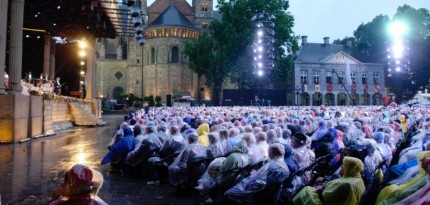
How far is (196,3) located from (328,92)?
2619 centimetres

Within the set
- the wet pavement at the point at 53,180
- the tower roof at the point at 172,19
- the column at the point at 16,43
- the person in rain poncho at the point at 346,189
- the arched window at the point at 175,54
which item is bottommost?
the wet pavement at the point at 53,180

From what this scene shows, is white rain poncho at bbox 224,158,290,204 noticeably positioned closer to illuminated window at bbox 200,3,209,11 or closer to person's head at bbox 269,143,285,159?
person's head at bbox 269,143,285,159

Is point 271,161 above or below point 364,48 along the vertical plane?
below

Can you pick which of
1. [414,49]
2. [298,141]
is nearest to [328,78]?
[414,49]

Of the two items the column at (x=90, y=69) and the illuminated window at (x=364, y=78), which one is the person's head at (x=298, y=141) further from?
the illuminated window at (x=364, y=78)

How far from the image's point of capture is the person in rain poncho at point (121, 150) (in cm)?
892

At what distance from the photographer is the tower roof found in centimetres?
6053

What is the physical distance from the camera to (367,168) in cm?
574

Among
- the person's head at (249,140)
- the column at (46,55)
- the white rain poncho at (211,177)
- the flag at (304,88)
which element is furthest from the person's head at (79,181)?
the flag at (304,88)

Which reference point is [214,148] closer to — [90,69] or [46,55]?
[90,69]

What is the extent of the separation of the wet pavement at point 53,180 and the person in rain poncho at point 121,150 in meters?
0.35

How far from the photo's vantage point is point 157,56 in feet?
199

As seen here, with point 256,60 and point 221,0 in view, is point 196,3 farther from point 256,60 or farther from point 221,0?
point 256,60

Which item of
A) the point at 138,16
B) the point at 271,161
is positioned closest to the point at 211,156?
the point at 271,161
